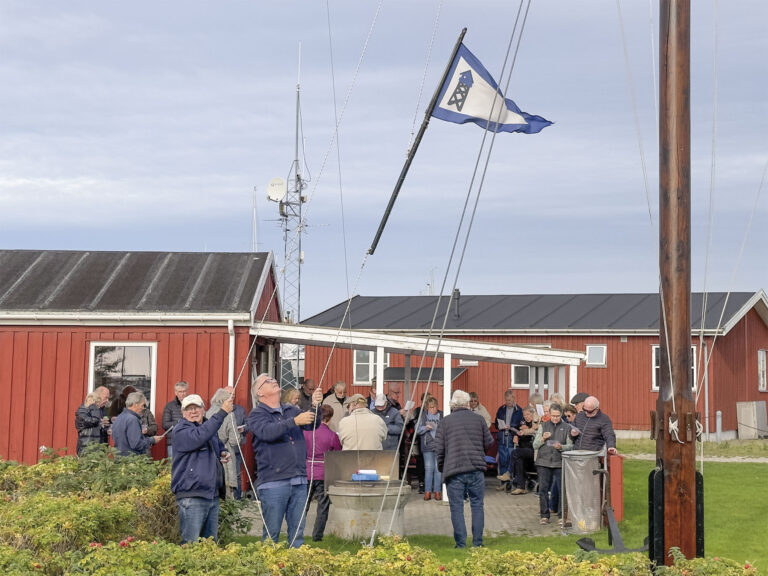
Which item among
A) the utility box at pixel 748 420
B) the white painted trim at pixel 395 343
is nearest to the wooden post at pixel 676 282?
the white painted trim at pixel 395 343

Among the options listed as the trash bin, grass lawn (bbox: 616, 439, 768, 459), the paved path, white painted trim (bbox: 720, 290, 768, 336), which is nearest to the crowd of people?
the paved path

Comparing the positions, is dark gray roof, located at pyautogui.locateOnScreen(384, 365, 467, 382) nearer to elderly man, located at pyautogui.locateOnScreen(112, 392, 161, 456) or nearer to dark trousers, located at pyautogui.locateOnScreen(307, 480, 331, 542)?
dark trousers, located at pyautogui.locateOnScreen(307, 480, 331, 542)

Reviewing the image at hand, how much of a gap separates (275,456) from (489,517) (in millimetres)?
5590

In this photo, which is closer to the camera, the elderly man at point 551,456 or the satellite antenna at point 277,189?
the elderly man at point 551,456

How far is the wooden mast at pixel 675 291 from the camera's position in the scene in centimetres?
Answer: 721

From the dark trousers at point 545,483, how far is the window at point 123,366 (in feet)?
20.5

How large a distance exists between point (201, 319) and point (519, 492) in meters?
5.93

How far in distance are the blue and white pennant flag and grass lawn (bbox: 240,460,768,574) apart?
16.2ft

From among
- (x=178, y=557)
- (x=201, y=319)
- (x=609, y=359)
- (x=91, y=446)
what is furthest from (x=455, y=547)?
(x=609, y=359)

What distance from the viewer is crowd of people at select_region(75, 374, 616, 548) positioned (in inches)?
335

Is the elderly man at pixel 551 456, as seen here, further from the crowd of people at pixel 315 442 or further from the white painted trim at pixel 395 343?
the white painted trim at pixel 395 343

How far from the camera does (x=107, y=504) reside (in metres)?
8.49

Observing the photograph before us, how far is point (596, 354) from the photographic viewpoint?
103 ft

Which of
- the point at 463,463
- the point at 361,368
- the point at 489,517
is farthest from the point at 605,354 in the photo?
the point at 463,463
